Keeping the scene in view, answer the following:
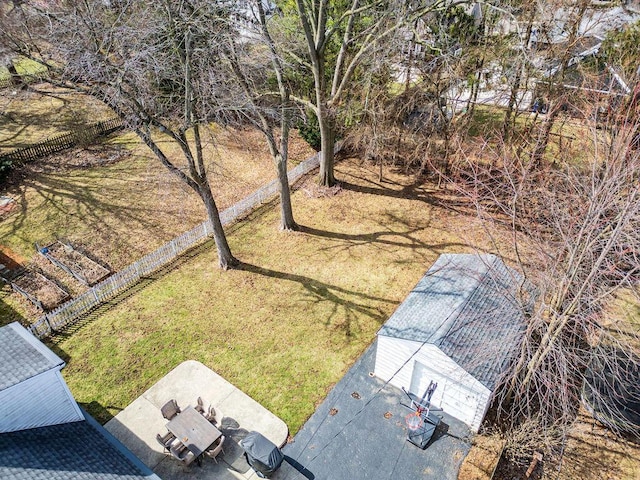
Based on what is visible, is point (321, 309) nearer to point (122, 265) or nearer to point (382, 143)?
point (122, 265)

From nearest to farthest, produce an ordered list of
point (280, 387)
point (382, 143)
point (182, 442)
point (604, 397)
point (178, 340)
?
point (182, 442)
point (604, 397)
point (280, 387)
point (178, 340)
point (382, 143)

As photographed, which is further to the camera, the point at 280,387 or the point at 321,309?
the point at 321,309

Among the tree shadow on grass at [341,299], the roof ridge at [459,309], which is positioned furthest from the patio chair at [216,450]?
the roof ridge at [459,309]

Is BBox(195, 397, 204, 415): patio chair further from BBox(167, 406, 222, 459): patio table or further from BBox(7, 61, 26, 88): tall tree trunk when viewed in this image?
BBox(7, 61, 26, 88): tall tree trunk

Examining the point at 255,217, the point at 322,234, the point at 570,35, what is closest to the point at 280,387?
the point at 322,234

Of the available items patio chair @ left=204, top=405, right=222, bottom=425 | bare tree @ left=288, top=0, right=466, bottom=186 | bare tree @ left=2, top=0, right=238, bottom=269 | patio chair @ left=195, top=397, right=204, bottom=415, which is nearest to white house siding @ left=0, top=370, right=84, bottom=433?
patio chair @ left=195, top=397, right=204, bottom=415

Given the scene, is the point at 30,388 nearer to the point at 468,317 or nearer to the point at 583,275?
the point at 468,317
